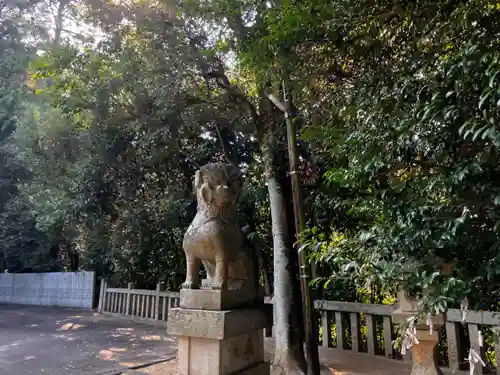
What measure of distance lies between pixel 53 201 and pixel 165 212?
2748mm

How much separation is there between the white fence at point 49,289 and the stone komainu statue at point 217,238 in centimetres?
901

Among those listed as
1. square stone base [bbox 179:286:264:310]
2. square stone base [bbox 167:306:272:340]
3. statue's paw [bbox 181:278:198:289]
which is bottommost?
square stone base [bbox 167:306:272:340]

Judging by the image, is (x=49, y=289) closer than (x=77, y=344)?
No

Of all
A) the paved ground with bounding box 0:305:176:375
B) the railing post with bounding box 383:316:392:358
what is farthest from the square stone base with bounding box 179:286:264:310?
the railing post with bounding box 383:316:392:358

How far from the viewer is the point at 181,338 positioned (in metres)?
3.88

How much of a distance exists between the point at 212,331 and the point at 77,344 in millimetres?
4554

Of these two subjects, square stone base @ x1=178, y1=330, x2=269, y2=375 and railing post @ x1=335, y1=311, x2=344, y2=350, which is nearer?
square stone base @ x1=178, y1=330, x2=269, y2=375

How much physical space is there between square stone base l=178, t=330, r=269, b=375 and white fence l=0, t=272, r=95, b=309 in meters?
8.99

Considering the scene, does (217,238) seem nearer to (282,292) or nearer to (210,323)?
(210,323)

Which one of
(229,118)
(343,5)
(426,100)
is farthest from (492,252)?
(229,118)

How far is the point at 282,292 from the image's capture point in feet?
17.0

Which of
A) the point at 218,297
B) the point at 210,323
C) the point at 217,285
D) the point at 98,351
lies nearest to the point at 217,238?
the point at 217,285

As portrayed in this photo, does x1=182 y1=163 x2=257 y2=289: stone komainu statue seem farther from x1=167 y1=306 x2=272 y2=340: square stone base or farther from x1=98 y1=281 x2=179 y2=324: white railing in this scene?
x1=98 y1=281 x2=179 y2=324: white railing

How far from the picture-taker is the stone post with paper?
3.71m
